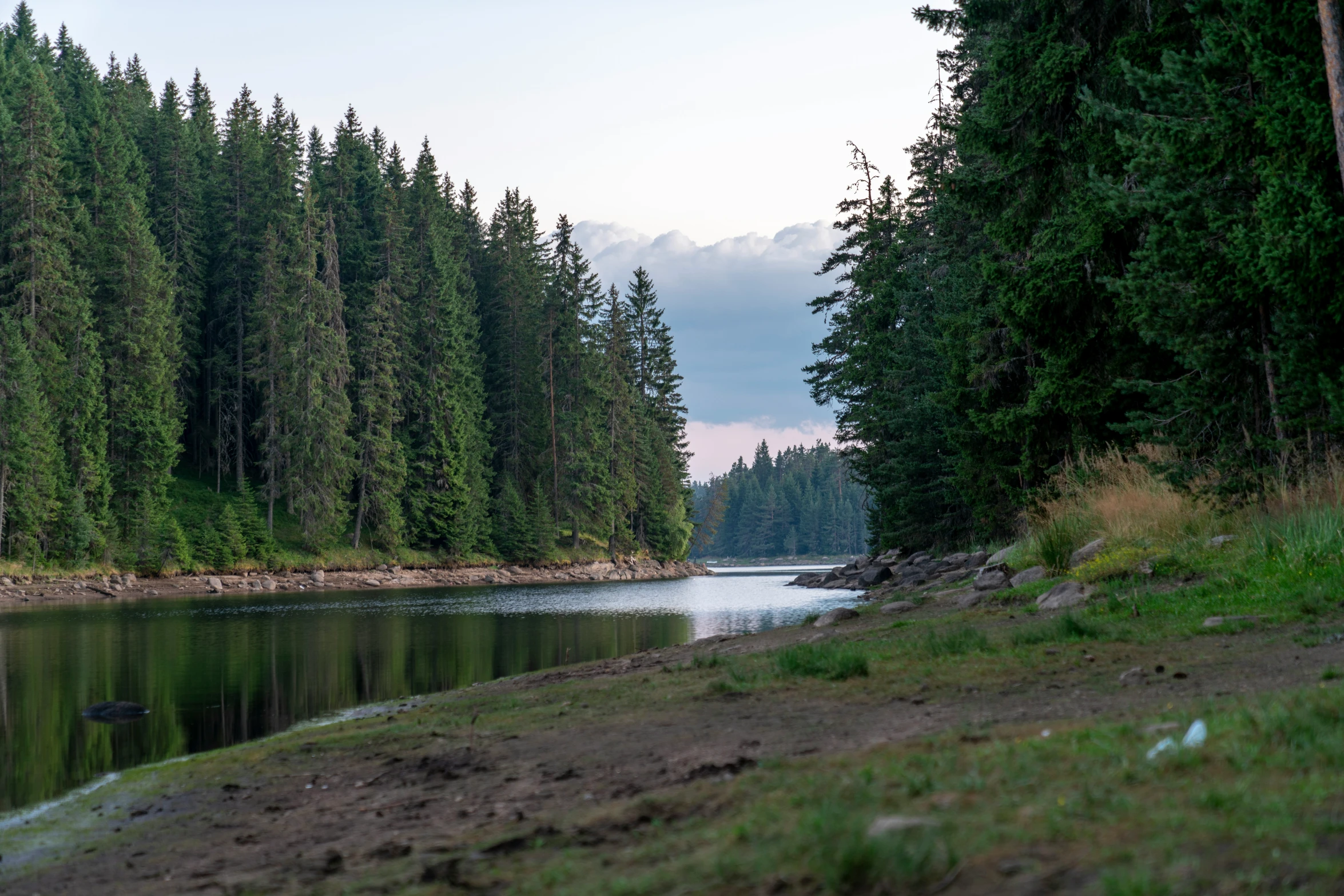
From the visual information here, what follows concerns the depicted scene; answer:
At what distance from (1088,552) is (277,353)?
59.9m

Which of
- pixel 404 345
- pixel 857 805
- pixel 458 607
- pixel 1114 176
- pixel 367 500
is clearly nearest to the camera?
pixel 857 805

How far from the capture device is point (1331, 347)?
1155 cm

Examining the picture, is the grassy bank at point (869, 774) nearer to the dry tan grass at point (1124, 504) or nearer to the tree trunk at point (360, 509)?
the dry tan grass at point (1124, 504)

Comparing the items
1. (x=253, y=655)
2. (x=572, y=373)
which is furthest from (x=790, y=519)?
(x=253, y=655)

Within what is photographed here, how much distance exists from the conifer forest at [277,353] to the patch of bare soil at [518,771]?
45399 millimetres

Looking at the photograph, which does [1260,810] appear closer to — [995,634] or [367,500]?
[995,634]

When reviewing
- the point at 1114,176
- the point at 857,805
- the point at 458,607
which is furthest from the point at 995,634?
the point at 458,607

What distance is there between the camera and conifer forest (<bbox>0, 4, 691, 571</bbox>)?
171 feet

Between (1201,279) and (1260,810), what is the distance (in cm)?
1056

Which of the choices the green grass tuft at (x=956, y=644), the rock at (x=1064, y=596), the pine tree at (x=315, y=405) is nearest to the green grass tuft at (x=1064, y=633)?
the green grass tuft at (x=956, y=644)

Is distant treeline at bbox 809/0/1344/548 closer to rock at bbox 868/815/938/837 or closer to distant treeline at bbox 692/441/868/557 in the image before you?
rock at bbox 868/815/938/837

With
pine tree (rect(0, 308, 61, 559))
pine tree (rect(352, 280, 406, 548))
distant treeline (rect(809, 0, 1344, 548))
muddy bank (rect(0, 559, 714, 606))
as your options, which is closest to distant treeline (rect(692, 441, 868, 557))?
muddy bank (rect(0, 559, 714, 606))

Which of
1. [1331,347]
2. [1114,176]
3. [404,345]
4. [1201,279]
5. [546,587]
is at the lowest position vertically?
[546,587]

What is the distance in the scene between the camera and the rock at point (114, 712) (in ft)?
45.0
